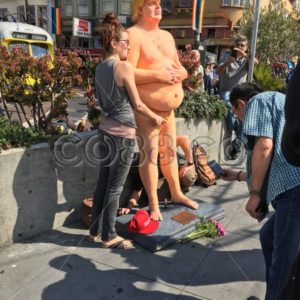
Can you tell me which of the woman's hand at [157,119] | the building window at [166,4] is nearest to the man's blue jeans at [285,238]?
the woman's hand at [157,119]

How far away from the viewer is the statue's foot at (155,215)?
12.1 ft

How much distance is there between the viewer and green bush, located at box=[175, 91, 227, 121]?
5219mm

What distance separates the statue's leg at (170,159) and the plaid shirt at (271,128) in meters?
1.65

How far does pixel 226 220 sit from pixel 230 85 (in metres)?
3.17

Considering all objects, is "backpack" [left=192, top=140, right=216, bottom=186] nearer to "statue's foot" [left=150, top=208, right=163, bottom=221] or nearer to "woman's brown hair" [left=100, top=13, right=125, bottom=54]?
"statue's foot" [left=150, top=208, right=163, bottom=221]

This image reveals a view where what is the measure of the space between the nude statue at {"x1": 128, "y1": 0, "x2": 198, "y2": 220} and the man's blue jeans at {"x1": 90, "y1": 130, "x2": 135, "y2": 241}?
464mm

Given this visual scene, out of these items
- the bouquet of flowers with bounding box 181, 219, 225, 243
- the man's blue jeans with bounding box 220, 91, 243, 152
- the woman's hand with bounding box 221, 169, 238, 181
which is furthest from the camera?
the man's blue jeans with bounding box 220, 91, 243, 152

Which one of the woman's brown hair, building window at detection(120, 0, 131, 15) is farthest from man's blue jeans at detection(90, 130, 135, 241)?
building window at detection(120, 0, 131, 15)

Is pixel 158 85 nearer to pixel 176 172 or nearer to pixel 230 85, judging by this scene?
pixel 176 172

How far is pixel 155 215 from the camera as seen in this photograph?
12.2 feet

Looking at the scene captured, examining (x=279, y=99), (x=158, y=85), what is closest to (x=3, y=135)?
(x=158, y=85)

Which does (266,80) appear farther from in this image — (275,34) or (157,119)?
(275,34)

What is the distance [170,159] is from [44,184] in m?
1.34

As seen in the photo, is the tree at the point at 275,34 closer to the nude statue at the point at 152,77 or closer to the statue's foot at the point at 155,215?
the nude statue at the point at 152,77
